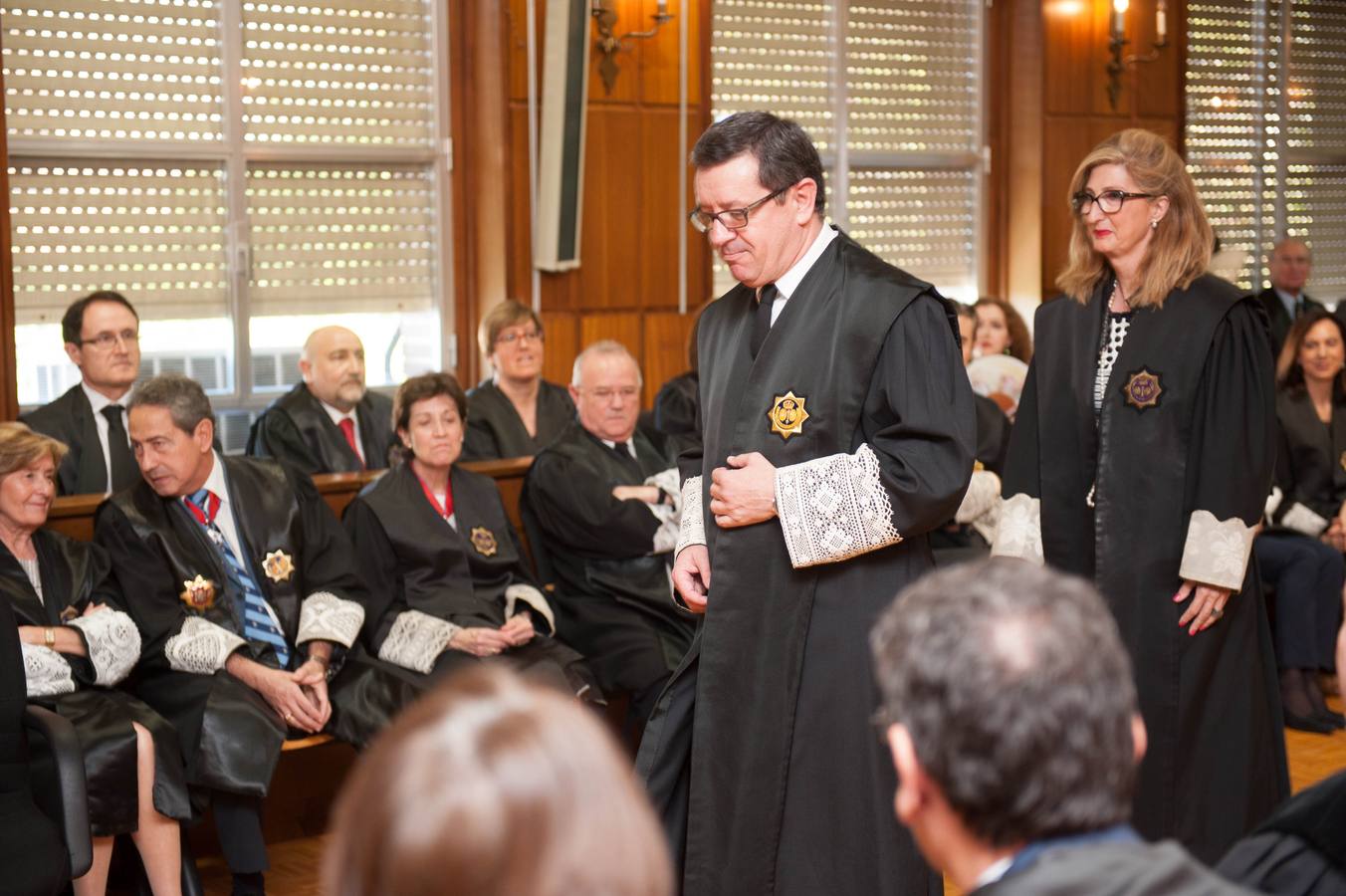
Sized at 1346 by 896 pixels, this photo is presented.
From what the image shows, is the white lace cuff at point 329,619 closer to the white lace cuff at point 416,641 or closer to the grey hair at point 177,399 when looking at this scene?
the white lace cuff at point 416,641

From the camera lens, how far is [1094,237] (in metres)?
3.31

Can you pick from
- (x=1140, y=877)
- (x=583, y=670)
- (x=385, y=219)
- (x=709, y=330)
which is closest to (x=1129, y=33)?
(x=385, y=219)

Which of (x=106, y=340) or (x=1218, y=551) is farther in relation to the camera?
(x=106, y=340)

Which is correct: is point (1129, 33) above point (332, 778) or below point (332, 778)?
above

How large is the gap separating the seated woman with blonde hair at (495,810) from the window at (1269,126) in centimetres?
995

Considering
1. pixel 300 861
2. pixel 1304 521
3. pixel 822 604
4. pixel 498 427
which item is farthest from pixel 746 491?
pixel 1304 521

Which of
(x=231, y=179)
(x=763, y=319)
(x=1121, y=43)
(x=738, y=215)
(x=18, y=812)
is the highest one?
(x=1121, y=43)

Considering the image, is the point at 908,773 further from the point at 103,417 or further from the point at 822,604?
the point at 103,417

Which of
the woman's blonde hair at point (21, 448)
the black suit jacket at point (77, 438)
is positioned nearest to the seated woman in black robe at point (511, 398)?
the black suit jacket at point (77, 438)

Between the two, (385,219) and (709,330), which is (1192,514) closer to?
(709,330)

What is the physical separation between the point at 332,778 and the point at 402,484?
3.01 ft

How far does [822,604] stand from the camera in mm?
2750

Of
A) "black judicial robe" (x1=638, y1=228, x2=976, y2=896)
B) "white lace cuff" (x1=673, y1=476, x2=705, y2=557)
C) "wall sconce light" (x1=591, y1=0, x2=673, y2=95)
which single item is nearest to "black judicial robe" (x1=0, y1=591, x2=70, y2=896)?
"black judicial robe" (x1=638, y1=228, x2=976, y2=896)

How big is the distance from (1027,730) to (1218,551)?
7.01ft
